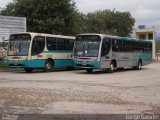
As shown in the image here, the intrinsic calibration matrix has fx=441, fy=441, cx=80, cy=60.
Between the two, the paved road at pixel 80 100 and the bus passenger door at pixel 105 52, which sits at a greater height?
the bus passenger door at pixel 105 52

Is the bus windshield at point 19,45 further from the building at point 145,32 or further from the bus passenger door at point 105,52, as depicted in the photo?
the building at point 145,32

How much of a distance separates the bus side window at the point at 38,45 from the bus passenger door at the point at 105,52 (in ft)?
13.8

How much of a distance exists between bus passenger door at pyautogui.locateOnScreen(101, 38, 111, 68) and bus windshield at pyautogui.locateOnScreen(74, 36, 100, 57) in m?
0.49

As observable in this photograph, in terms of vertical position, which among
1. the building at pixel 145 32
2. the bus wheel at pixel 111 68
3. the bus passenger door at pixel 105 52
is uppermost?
the building at pixel 145 32

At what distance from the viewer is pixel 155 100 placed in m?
14.7

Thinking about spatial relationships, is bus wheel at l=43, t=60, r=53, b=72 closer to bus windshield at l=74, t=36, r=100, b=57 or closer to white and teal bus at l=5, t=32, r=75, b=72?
white and teal bus at l=5, t=32, r=75, b=72

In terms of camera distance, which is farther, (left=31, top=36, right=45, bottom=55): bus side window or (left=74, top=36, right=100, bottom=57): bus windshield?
(left=31, top=36, right=45, bottom=55): bus side window

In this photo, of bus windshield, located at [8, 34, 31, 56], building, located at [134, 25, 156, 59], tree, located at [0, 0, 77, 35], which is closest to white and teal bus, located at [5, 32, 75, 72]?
bus windshield, located at [8, 34, 31, 56]

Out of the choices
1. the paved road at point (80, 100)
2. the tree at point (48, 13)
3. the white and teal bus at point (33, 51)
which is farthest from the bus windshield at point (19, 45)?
the paved road at point (80, 100)

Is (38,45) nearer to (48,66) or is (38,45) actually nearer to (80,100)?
(48,66)

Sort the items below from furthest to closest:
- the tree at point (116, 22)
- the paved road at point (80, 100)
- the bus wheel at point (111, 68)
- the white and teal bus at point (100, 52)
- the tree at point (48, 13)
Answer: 1. the tree at point (116, 22)
2. the tree at point (48, 13)
3. the bus wheel at point (111, 68)
4. the white and teal bus at point (100, 52)
5. the paved road at point (80, 100)

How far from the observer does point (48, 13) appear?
→ 41.3 m

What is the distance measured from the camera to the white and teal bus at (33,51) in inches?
1165

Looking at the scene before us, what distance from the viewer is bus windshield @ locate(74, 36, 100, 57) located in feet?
97.0
